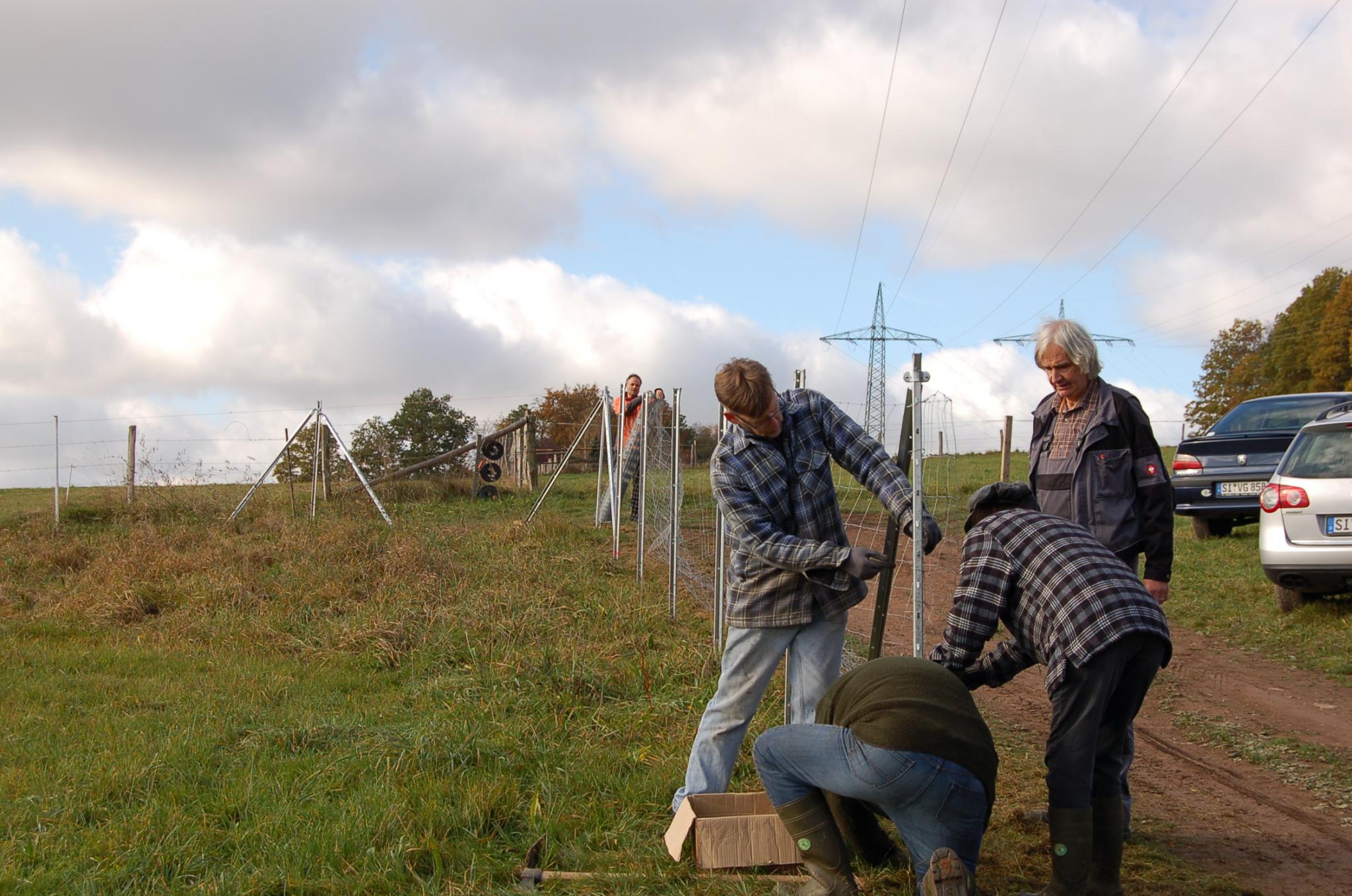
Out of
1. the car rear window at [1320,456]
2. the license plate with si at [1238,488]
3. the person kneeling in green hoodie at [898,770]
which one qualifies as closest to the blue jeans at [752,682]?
the person kneeling in green hoodie at [898,770]

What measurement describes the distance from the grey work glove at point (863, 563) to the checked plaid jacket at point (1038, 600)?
10.4 inches

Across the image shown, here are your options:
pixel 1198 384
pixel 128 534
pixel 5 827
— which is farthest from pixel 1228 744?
pixel 1198 384

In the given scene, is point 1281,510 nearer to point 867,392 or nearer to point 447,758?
point 447,758

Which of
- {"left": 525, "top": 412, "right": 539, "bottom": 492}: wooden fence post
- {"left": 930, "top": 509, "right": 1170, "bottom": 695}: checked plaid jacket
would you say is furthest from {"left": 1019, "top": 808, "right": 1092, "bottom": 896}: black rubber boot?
{"left": 525, "top": 412, "right": 539, "bottom": 492}: wooden fence post

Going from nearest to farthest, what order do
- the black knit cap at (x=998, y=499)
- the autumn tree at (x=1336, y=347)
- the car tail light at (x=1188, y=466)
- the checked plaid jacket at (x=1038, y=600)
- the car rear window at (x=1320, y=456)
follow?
1. the checked plaid jacket at (x=1038, y=600)
2. the black knit cap at (x=998, y=499)
3. the car rear window at (x=1320, y=456)
4. the car tail light at (x=1188, y=466)
5. the autumn tree at (x=1336, y=347)

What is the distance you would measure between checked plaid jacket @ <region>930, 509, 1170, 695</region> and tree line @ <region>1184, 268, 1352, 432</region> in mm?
43007

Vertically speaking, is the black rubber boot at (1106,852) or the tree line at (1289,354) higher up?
the tree line at (1289,354)

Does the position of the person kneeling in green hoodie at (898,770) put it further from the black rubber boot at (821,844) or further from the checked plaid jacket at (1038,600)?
the checked plaid jacket at (1038,600)

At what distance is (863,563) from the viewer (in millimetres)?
3281

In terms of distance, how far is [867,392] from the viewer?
1303 inches

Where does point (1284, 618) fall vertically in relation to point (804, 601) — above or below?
below

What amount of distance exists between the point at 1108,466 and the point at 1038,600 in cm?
104

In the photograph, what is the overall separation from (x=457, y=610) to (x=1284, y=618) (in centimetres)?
638

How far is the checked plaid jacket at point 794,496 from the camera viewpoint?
11.9ft
